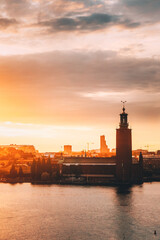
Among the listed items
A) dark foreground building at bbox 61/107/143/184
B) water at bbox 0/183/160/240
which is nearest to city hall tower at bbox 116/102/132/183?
dark foreground building at bbox 61/107/143/184

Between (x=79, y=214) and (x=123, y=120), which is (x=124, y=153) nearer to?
(x=123, y=120)

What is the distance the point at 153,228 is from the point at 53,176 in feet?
213

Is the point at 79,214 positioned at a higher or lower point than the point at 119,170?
lower

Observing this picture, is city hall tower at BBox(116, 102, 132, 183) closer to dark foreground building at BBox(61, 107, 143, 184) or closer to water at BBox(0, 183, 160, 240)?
dark foreground building at BBox(61, 107, 143, 184)

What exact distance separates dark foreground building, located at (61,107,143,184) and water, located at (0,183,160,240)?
793 inches

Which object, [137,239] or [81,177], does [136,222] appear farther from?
[81,177]

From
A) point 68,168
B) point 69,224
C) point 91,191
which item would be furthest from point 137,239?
point 68,168

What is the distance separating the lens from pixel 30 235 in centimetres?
4778

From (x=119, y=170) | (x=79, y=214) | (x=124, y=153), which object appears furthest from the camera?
(x=119, y=170)

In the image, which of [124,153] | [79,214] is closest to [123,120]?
[124,153]

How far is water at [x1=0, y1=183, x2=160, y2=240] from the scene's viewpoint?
48.2 metres

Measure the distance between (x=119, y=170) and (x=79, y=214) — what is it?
49232 mm

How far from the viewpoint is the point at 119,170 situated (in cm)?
10850

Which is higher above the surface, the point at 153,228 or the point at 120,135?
Result: the point at 120,135
